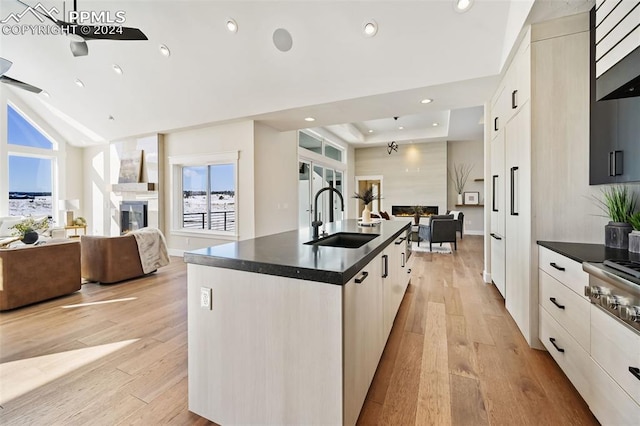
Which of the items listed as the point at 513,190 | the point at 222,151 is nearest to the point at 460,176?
the point at 513,190

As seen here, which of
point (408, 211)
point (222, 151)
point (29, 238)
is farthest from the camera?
point (408, 211)

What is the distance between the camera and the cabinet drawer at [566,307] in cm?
158

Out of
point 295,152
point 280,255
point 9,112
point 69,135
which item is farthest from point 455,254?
point 9,112

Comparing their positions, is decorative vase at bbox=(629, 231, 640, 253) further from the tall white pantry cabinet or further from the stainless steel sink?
the stainless steel sink

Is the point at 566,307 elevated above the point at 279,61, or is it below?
below

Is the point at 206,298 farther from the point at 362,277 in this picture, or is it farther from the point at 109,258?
the point at 109,258

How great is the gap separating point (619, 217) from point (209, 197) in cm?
614

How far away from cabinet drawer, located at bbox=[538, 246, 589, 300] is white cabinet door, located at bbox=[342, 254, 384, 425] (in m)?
1.16

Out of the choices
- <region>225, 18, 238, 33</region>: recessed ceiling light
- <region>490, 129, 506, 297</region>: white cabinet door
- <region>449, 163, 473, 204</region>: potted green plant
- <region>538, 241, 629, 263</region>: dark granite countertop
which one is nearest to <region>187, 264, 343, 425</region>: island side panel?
<region>538, 241, 629, 263</region>: dark granite countertop

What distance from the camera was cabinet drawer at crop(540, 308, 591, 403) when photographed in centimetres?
154

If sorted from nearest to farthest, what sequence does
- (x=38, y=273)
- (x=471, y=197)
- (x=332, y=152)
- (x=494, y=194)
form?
(x=38, y=273) < (x=494, y=194) < (x=332, y=152) < (x=471, y=197)

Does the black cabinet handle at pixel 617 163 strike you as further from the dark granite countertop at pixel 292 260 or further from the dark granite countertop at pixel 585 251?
the dark granite countertop at pixel 292 260

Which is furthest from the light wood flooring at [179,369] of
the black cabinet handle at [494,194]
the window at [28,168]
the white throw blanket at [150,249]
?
the window at [28,168]

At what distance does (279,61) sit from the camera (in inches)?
149
